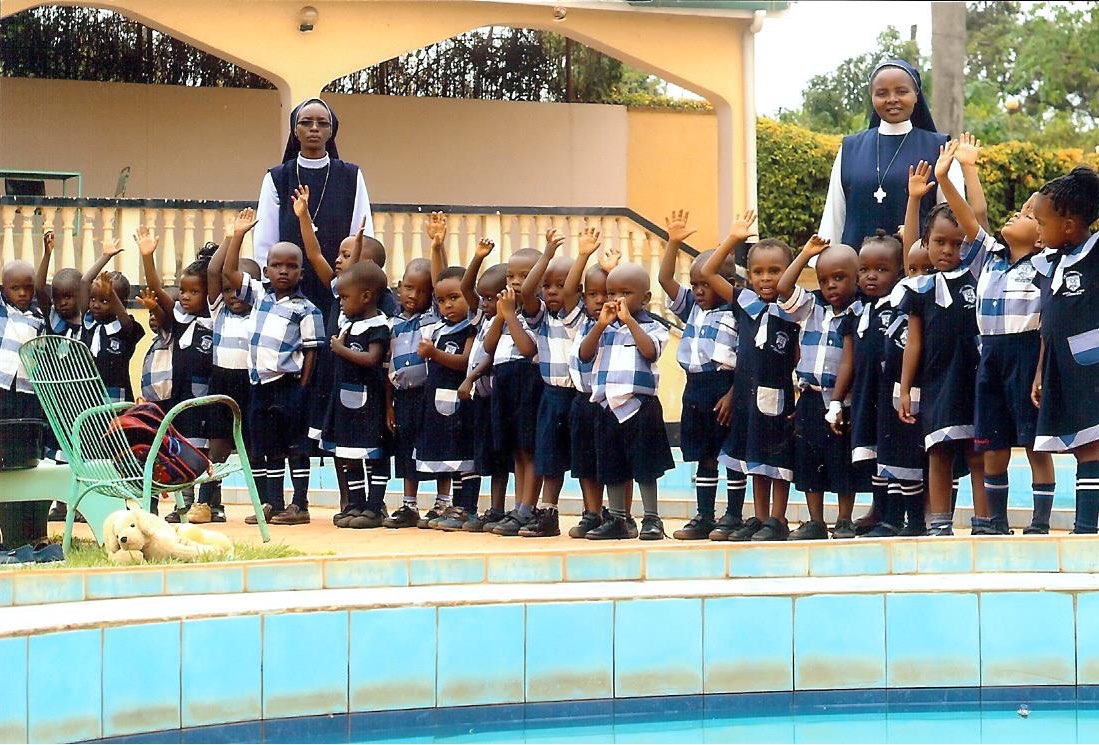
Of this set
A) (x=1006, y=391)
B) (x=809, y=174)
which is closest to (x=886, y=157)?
(x=1006, y=391)

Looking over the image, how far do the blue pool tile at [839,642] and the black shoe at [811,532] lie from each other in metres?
1.90

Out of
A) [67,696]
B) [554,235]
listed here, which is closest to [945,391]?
[554,235]

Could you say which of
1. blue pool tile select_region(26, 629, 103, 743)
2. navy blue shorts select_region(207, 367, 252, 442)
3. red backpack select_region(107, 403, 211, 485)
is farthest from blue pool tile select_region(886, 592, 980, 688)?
navy blue shorts select_region(207, 367, 252, 442)

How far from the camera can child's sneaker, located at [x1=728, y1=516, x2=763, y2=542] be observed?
7453mm

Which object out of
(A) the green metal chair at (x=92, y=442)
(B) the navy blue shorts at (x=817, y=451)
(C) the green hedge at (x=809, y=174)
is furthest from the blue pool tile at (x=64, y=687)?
(C) the green hedge at (x=809, y=174)

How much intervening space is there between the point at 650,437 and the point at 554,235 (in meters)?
0.97

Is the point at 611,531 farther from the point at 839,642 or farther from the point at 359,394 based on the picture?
the point at 839,642

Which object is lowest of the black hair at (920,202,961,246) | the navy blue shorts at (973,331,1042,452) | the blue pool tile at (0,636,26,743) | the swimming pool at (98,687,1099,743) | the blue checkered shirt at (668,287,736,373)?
the swimming pool at (98,687,1099,743)

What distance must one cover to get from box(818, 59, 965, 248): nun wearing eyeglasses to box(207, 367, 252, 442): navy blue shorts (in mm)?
2995

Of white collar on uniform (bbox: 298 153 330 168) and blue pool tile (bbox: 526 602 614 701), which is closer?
blue pool tile (bbox: 526 602 614 701)

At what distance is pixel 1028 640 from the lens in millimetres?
5484

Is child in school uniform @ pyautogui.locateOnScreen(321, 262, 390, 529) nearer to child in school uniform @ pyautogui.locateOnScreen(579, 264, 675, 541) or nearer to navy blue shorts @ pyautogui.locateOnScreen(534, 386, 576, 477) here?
navy blue shorts @ pyautogui.locateOnScreen(534, 386, 576, 477)

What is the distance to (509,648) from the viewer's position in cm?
540

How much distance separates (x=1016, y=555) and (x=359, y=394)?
359 cm
